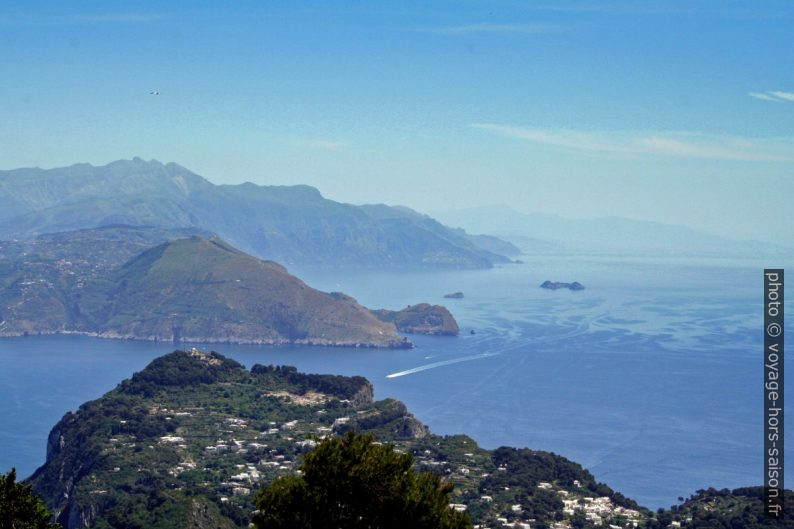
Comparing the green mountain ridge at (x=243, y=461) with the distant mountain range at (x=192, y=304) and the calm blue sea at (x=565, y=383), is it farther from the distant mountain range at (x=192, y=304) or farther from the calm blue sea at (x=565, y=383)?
the distant mountain range at (x=192, y=304)

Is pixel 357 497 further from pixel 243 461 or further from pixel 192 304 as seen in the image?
pixel 192 304

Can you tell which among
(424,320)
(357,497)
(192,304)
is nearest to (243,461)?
(357,497)

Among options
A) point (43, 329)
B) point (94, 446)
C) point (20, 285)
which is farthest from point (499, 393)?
point (20, 285)

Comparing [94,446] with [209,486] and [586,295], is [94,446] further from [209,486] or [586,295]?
[586,295]

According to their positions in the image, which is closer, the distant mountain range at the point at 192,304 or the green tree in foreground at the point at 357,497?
the green tree in foreground at the point at 357,497

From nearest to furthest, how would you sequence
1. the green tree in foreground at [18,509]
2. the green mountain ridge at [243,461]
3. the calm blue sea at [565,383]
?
the green tree in foreground at [18,509]
the green mountain ridge at [243,461]
the calm blue sea at [565,383]

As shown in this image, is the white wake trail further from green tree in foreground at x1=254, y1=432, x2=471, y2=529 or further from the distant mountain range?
green tree in foreground at x1=254, y1=432, x2=471, y2=529

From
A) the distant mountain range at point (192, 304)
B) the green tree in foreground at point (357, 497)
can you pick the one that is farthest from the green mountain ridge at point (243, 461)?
the distant mountain range at point (192, 304)
